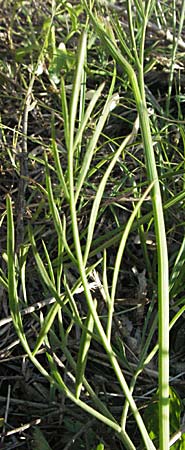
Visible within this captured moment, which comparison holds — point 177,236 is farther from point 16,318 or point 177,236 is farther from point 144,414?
point 16,318

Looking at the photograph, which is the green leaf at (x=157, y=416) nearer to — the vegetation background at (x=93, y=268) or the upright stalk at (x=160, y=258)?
the vegetation background at (x=93, y=268)

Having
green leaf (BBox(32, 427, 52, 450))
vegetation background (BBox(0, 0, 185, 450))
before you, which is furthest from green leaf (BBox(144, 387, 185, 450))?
green leaf (BBox(32, 427, 52, 450))

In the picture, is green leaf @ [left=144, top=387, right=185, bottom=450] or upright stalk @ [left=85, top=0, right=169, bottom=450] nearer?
upright stalk @ [left=85, top=0, right=169, bottom=450]

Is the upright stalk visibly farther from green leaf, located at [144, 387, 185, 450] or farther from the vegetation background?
green leaf, located at [144, 387, 185, 450]

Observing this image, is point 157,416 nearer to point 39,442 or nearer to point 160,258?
point 39,442

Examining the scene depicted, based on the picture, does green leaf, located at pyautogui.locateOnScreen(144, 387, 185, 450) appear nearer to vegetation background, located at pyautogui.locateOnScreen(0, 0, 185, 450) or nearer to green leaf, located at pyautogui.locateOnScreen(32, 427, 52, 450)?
vegetation background, located at pyautogui.locateOnScreen(0, 0, 185, 450)

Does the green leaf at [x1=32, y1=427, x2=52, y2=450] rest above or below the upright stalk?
below

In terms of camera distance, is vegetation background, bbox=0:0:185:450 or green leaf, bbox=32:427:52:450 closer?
vegetation background, bbox=0:0:185:450

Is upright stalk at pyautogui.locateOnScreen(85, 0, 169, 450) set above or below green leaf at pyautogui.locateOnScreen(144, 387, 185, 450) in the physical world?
above

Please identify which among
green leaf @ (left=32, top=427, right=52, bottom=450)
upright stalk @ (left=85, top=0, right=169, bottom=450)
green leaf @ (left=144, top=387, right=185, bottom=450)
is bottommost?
green leaf @ (left=32, top=427, right=52, bottom=450)
